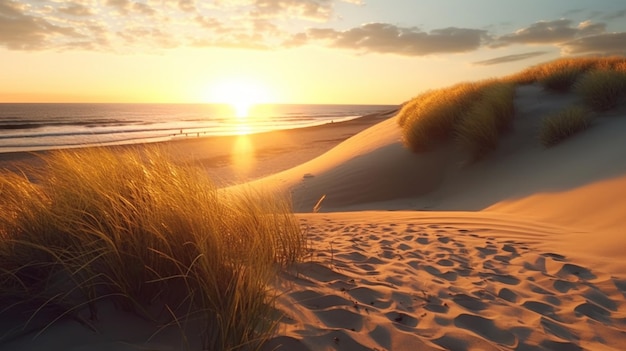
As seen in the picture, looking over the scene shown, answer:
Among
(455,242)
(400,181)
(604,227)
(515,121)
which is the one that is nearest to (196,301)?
(455,242)

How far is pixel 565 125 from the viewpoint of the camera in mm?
8867

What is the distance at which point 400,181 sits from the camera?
9.95m

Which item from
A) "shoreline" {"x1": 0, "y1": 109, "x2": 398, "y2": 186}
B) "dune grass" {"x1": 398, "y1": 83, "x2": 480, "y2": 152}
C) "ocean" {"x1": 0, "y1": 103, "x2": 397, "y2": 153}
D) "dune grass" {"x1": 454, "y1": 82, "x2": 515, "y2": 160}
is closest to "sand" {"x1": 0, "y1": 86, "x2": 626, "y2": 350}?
"dune grass" {"x1": 454, "y1": 82, "x2": 515, "y2": 160}

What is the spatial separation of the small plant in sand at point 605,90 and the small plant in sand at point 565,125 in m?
0.54

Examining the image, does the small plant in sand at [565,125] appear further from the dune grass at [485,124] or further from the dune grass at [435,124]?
the dune grass at [435,124]

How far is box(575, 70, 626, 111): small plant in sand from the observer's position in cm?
922

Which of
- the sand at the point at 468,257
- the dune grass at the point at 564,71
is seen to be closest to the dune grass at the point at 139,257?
the sand at the point at 468,257

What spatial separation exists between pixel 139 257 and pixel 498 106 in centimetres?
943

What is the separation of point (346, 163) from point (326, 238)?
22.4 feet

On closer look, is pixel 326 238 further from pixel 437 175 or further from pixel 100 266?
pixel 437 175

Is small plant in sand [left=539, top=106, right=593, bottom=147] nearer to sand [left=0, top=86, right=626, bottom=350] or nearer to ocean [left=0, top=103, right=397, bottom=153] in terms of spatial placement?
sand [left=0, top=86, right=626, bottom=350]

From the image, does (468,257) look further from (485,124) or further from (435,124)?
(435,124)

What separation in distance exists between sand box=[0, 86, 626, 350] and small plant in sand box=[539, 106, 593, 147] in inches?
7.9

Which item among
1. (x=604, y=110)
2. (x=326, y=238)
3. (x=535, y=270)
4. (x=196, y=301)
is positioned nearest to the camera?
(x=196, y=301)
